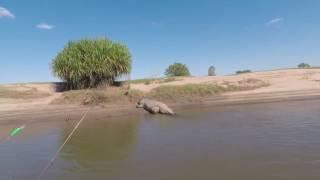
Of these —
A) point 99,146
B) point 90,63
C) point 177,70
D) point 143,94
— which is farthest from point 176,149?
point 177,70

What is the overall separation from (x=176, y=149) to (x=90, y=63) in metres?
18.0

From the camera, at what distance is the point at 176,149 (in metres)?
10.4

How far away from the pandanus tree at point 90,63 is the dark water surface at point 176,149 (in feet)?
34.7

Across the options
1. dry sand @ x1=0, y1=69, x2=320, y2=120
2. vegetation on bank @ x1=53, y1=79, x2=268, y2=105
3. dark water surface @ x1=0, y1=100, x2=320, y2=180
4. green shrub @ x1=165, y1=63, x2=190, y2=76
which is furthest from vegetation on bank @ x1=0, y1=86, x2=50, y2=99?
green shrub @ x1=165, y1=63, x2=190, y2=76

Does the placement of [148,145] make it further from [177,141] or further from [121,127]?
[121,127]

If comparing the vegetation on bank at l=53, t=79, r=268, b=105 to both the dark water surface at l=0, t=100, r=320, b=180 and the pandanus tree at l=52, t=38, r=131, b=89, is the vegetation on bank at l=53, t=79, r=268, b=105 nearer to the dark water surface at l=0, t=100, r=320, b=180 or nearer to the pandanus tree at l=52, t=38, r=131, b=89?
the pandanus tree at l=52, t=38, r=131, b=89

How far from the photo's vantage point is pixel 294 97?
23.3m

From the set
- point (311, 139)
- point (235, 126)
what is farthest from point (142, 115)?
point (311, 139)

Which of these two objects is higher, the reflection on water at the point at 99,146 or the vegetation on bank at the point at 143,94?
the vegetation on bank at the point at 143,94

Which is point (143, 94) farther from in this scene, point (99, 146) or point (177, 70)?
point (177, 70)

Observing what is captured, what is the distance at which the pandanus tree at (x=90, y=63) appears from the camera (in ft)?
88.7

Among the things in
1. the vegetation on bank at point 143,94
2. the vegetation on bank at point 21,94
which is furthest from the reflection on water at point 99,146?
the vegetation on bank at point 21,94

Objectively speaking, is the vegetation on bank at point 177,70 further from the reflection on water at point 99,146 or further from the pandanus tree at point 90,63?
the reflection on water at point 99,146

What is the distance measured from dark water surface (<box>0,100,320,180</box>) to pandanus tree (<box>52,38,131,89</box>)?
10.6 metres
